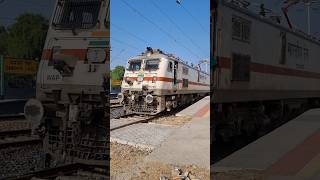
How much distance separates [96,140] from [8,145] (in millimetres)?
5021

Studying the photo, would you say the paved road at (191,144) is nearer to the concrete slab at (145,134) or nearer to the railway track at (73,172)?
the concrete slab at (145,134)

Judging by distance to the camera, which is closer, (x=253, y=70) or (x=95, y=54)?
(x=95, y=54)

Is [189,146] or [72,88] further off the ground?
[72,88]

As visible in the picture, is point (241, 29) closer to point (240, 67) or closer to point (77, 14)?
point (240, 67)

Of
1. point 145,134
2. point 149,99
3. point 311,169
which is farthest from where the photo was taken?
point 311,169

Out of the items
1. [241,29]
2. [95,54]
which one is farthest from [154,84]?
[241,29]

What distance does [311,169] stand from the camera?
593cm

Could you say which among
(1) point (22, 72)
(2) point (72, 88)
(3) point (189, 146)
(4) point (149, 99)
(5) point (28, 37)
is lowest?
(3) point (189, 146)

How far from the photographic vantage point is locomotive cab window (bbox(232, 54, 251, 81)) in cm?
655

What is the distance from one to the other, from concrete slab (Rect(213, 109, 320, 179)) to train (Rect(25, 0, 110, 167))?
1.36m

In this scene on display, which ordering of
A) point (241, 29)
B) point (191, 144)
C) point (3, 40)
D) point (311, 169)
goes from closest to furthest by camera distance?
point (191, 144) → point (311, 169) → point (3, 40) → point (241, 29)

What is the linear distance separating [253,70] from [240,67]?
668mm

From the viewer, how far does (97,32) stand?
3.26 m

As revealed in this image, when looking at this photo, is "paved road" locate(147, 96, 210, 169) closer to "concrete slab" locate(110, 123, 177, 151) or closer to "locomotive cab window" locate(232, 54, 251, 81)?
"concrete slab" locate(110, 123, 177, 151)
